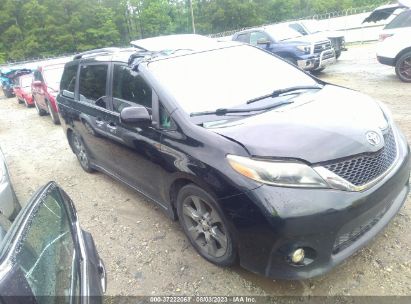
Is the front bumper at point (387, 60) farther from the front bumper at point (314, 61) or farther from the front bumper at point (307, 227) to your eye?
the front bumper at point (307, 227)

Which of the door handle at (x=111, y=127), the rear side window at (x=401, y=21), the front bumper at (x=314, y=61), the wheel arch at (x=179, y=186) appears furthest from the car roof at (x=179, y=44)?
the rear side window at (x=401, y=21)

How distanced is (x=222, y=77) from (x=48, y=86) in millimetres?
7785

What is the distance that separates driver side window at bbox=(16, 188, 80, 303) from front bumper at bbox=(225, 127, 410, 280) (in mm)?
1103

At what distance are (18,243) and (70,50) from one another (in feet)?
191

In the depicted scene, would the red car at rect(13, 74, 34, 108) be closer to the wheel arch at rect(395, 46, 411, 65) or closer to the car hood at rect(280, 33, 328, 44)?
the car hood at rect(280, 33, 328, 44)

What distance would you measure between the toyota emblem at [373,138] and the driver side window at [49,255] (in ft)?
6.73

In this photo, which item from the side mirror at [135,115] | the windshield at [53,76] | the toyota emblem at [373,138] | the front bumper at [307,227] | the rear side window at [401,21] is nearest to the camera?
the front bumper at [307,227]

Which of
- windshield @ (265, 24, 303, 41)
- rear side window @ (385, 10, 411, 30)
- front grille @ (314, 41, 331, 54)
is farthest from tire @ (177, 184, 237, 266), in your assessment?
windshield @ (265, 24, 303, 41)

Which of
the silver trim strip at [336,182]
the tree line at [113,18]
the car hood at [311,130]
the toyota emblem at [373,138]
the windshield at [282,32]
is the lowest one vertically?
the tree line at [113,18]

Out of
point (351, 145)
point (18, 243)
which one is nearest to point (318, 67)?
point (351, 145)

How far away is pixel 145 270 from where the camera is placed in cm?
313

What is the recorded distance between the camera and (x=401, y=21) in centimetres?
882

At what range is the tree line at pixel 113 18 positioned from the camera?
52.3 metres

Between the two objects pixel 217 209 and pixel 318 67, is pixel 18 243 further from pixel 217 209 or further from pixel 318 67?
pixel 318 67
